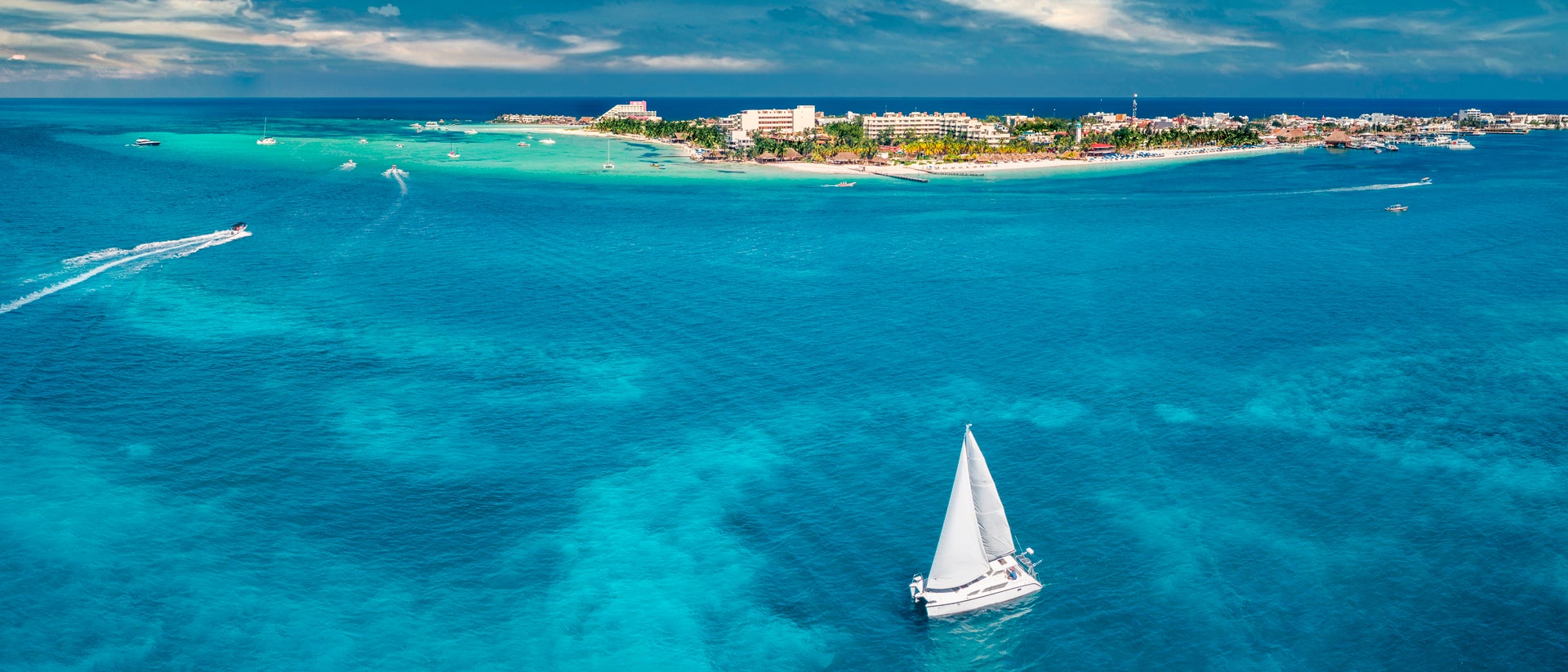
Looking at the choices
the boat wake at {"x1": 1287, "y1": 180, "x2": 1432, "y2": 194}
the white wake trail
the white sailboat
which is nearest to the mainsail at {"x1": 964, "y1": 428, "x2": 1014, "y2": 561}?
the white sailboat

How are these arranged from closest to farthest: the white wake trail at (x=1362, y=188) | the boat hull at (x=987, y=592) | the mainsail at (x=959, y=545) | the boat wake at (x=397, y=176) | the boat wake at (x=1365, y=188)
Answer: the mainsail at (x=959, y=545) → the boat hull at (x=987, y=592) → the boat wake at (x=397, y=176) → the white wake trail at (x=1362, y=188) → the boat wake at (x=1365, y=188)

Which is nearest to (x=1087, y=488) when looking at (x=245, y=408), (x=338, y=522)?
(x=338, y=522)

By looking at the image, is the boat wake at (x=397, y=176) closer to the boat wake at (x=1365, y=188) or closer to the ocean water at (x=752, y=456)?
the ocean water at (x=752, y=456)

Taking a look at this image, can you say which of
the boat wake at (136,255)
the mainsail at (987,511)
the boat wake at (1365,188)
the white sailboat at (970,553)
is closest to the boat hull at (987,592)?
the white sailboat at (970,553)

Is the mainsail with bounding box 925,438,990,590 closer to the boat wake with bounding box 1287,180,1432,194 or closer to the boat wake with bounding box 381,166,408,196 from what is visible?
the boat wake with bounding box 381,166,408,196

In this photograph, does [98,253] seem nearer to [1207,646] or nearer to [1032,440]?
[1032,440]

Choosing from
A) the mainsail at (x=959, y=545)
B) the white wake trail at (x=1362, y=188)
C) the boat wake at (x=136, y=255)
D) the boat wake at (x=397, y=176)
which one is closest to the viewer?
the mainsail at (x=959, y=545)

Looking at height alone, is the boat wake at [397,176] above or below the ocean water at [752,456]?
above

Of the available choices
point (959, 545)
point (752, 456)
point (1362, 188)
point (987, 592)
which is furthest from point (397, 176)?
point (1362, 188)
